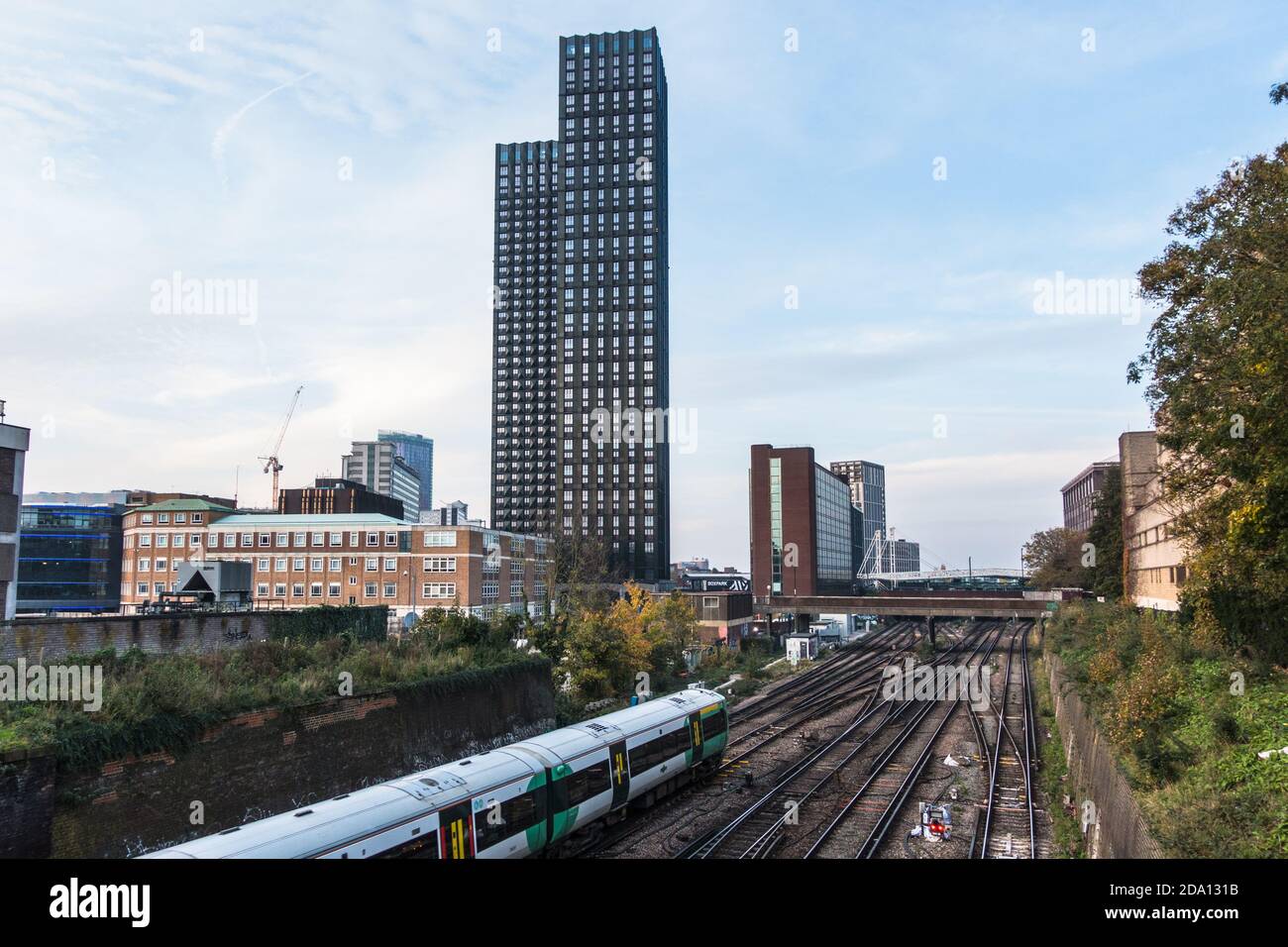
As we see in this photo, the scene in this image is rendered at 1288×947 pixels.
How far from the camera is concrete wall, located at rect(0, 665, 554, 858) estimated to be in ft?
46.1

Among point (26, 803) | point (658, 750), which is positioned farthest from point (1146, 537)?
point (26, 803)

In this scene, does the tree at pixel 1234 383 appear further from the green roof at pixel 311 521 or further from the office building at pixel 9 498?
the green roof at pixel 311 521

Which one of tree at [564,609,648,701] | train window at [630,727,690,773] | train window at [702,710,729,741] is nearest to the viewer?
train window at [630,727,690,773]

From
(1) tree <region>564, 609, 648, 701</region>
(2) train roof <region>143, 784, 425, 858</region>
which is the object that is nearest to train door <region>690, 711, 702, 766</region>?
(2) train roof <region>143, 784, 425, 858</region>

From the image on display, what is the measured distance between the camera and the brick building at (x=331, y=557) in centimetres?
7281

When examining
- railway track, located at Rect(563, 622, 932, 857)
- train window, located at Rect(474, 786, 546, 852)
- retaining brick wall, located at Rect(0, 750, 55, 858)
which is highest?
retaining brick wall, located at Rect(0, 750, 55, 858)

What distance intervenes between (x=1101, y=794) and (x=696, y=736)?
10693 mm

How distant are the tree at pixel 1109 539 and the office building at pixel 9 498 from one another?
57.3m

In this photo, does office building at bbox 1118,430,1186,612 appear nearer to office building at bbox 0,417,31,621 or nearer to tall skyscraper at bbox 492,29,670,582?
office building at bbox 0,417,31,621

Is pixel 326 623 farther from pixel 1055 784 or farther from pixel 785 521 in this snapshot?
pixel 785 521

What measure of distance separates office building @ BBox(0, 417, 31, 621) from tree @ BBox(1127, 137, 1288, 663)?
130ft

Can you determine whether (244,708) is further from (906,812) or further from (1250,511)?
(1250,511)

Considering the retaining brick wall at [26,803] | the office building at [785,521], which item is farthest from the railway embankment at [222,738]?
the office building at [785,521]
